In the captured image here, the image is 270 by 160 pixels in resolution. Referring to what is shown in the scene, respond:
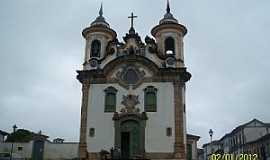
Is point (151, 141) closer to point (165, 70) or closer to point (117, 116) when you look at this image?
point (117, 116)

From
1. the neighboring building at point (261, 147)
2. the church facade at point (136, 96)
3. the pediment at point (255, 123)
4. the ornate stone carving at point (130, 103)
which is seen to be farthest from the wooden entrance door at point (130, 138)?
the pediment at point (255, 123)

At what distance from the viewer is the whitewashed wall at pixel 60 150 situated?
40781 millimetres

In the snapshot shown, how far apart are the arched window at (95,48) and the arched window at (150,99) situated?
603 cm

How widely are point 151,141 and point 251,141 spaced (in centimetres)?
3348

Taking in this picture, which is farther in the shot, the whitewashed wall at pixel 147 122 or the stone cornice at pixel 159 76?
the stone cornice at pixel 159 76

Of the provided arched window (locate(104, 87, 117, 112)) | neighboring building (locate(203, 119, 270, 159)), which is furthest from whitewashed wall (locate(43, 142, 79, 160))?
neighboring building (locate(203, 119, 270, 159))

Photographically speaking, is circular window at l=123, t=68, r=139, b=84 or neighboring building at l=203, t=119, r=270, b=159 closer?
circular window at l=123, t=68, r=139, b=84

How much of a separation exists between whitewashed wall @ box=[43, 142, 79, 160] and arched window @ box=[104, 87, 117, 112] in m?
9.60

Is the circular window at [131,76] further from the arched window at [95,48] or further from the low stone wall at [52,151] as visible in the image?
the low stone wall at [52,151]

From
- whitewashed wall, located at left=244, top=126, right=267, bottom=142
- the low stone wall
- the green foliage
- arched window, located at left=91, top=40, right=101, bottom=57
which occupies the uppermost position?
arched window, located at left=91, top=40, right=101, bottom=57

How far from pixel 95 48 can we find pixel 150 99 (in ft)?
24.2

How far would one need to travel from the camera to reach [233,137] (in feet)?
231

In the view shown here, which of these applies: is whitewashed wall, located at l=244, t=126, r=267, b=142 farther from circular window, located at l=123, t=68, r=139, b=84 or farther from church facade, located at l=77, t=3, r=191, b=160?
circular window, located at l=123, t=68, r=139, b=84

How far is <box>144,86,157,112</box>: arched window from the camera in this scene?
32500 mm
